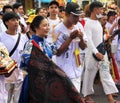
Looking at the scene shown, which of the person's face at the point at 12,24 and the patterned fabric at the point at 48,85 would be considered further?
the person's face at the point at 12,24

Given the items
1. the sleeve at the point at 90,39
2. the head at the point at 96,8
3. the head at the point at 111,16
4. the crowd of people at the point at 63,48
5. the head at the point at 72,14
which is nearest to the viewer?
the crowd of people at the point at 63,48

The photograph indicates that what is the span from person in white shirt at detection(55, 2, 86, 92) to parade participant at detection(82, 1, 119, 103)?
663 mm

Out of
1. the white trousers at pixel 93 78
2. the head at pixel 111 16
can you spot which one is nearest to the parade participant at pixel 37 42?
the white trousers at pixel 93 78

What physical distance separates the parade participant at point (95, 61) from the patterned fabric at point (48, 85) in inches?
81.7

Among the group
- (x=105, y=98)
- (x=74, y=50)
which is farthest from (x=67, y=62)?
(x=105, y=98)

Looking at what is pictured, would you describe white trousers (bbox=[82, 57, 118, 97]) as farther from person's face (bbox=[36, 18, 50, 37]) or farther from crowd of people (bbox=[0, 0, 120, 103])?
person's face (bbox=[36, 18, 50, 37])

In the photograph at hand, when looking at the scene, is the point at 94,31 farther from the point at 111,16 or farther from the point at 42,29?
the point at 111,16

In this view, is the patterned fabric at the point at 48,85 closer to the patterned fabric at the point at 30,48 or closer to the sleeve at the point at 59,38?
the patterned fabric at the point at 30,48

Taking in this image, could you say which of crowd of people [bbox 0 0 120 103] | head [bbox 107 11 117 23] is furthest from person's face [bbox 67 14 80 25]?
head [bbox 107 11 117 23]

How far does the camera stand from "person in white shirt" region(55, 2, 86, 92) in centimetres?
555

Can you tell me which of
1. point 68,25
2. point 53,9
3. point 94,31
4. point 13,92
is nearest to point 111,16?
point 53,9

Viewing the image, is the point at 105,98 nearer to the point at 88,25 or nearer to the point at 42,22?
the point at 88,25

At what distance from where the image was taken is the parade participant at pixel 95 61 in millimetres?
6449

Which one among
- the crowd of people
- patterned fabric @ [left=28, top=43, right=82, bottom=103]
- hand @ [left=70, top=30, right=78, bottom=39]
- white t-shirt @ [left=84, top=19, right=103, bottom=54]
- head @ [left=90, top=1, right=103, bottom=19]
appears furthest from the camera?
head @ [left=90, top=1, right=103, bottom=19]
